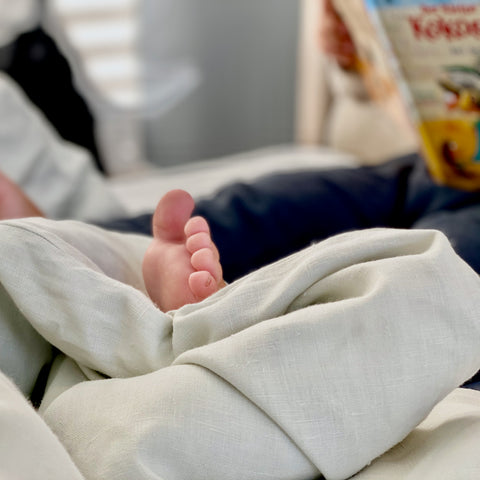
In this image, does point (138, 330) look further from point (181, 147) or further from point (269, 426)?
point (181, 147)

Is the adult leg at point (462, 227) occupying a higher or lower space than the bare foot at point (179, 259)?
lower

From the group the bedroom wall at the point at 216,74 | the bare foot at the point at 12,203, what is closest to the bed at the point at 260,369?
the bare foot at the point at 12,203

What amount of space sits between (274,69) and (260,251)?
1.18 meters

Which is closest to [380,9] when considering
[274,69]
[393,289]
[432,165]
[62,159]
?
[432,165]

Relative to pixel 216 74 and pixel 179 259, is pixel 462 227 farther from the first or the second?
pixel 216 74

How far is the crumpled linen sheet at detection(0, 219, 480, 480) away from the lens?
0.33 m

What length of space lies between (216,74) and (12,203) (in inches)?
50.3

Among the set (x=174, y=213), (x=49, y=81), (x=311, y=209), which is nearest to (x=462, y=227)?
(x=311, y=209)

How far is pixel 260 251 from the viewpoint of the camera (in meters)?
0.81

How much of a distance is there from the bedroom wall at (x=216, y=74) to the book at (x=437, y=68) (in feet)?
3.03

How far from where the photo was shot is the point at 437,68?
2.76 feet

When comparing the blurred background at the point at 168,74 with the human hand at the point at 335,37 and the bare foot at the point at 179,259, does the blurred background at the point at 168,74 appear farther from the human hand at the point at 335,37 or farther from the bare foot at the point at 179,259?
the bare foot at the point at 179,259

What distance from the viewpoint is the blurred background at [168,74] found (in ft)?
4.88

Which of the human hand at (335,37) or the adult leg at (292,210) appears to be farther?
the human hand at (335,37)
